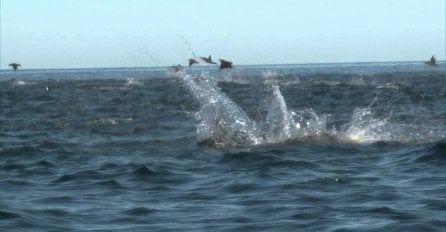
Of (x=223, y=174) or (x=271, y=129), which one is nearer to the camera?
(x=223, y=174)

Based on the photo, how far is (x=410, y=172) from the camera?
51.2 feet

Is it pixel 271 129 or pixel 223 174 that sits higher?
pixel 223 174

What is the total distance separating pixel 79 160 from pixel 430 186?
6146mm

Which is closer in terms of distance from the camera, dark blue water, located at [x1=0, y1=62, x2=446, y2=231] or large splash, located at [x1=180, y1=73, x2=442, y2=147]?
dark blue water, located at [x1=0, y1=62, x2=446, y2=231]

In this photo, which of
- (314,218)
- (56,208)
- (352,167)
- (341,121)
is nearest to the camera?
(314,218)

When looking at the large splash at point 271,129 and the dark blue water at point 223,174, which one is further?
the large splash at point 271,129

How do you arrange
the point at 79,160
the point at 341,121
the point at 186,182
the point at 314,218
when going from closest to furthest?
1. the point at 314,218
2. the point at 186,182
3. the point at 79,160
4. the point at 341,121

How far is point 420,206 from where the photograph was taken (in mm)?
12477

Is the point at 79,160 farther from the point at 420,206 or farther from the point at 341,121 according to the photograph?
the point at 341,121

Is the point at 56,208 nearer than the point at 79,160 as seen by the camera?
Yes

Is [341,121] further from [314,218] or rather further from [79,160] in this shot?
[314,218]

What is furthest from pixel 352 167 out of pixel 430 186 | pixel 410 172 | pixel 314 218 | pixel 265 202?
pixel 314 218

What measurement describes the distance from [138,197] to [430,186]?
128 inches

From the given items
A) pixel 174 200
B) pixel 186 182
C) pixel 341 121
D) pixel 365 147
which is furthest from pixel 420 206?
pixel 341 121
